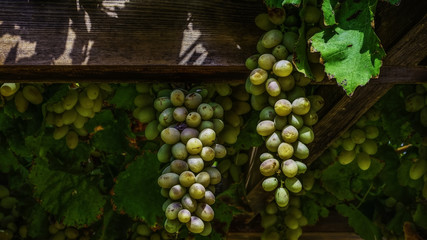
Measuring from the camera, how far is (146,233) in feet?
6.61

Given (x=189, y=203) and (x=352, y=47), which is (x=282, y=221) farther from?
(x=352, y=47)

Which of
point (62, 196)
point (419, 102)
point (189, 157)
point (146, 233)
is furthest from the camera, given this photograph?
point (146, 233)

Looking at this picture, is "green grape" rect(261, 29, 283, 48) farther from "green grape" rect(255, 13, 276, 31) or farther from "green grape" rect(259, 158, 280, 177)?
"green grape" rect(259, 158, 280, 177)

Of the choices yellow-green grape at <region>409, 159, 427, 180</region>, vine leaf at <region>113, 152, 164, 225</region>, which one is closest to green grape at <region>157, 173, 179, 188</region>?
vine leaf at <region>113, 152, 164, 225</region>

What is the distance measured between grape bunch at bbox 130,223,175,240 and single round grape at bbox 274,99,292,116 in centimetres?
100

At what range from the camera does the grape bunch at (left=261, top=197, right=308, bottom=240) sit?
1917 millimetres

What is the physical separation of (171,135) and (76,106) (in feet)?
1.58

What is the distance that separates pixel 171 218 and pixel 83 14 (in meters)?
0.53

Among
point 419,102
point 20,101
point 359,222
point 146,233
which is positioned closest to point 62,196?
point 146,233

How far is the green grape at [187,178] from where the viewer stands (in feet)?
3.76

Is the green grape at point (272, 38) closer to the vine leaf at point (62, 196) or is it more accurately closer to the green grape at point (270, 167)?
the green grape at point (270, 167)

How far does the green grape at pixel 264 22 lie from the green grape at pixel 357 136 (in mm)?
584

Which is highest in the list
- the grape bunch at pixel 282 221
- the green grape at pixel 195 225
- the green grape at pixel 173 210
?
the green grape at pixel 173 210

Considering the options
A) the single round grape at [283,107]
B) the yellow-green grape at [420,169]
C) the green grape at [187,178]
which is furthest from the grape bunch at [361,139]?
the green grape at [187,178]
